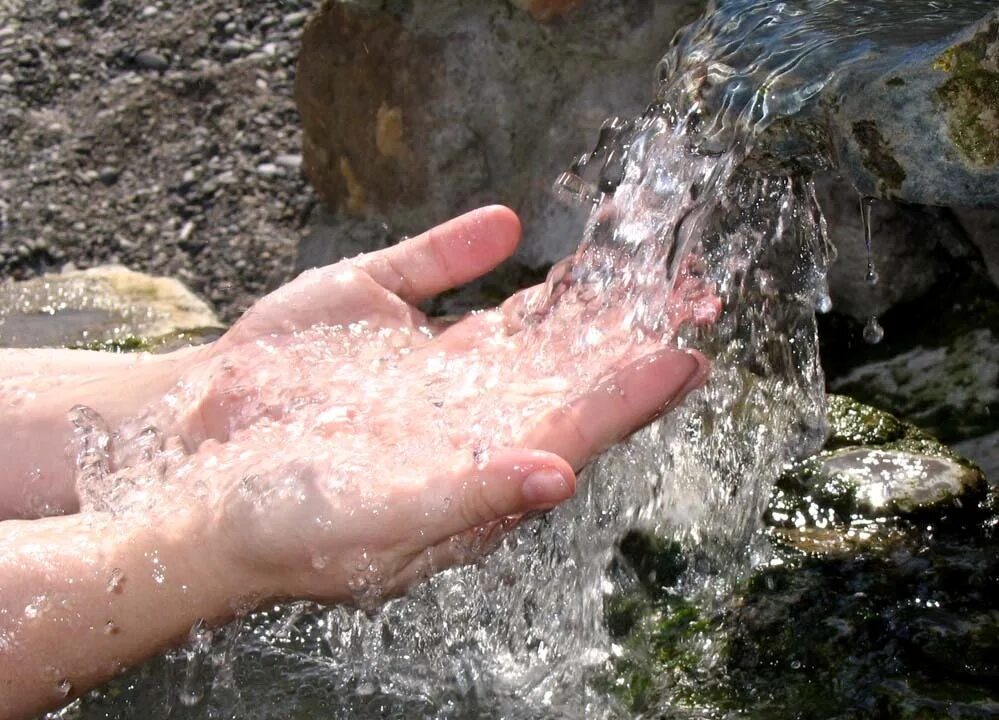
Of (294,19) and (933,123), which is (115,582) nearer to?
(933,123)

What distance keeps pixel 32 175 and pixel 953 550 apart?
429 cm

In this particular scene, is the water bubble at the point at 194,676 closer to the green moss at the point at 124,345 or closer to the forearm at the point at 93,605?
the forearm at the point at 93,605

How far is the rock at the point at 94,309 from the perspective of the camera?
3994 mm

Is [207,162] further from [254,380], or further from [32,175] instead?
[254,380]

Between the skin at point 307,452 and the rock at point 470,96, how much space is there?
147cm

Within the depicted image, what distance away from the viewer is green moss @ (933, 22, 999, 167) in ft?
6.34

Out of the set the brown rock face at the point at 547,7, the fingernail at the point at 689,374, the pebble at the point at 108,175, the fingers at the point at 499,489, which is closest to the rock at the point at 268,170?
the pebble at the point at 108,175

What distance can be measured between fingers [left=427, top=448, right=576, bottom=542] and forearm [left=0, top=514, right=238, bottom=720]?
0.44m

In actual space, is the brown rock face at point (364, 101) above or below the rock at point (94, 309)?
above

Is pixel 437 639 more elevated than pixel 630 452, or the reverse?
pixel 630 452

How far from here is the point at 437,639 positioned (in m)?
2.32

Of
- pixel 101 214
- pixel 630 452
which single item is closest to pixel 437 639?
pixel 630 452

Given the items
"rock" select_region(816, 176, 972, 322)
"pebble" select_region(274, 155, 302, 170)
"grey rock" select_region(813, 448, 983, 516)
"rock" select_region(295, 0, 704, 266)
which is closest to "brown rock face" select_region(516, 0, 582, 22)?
"rock" select_region(295, 0, 704, 266)

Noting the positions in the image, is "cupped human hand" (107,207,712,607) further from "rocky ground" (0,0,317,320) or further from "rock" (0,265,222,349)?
"rocky ground" (0,0,317,320)
